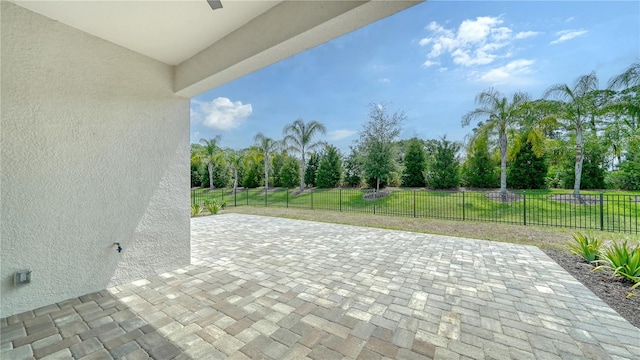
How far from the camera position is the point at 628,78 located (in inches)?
296

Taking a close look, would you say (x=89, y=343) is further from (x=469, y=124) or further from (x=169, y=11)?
(x=469, y=124)

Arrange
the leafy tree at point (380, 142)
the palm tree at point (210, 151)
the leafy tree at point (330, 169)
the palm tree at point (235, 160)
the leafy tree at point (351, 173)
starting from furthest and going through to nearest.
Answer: the palm tree at point (235, 160), the palm tree at point (210, 151), the leafy tree at point (330, 169), the leafy tree at point (351, 173), the leafy tree at point (380, 142)

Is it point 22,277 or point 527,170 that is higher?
point 527,170

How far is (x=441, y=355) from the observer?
1.74 m

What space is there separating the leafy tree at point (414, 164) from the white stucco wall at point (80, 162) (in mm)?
15557

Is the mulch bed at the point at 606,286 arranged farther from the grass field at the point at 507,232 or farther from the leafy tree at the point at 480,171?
the leafy tree at the point at 480,171

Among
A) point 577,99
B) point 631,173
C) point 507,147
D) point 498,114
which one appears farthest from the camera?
point 631,173

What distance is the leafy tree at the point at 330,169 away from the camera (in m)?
19.0

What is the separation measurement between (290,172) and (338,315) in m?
19.5

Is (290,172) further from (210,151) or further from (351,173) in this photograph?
(210,151)

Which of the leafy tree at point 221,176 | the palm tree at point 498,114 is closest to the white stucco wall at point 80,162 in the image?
the palm tree at point 498,114

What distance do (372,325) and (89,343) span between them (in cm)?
235

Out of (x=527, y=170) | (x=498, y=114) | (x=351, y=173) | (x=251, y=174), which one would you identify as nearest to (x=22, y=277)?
(x=498, y=114)

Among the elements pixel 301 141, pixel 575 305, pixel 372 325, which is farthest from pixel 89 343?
pixel 301 141
